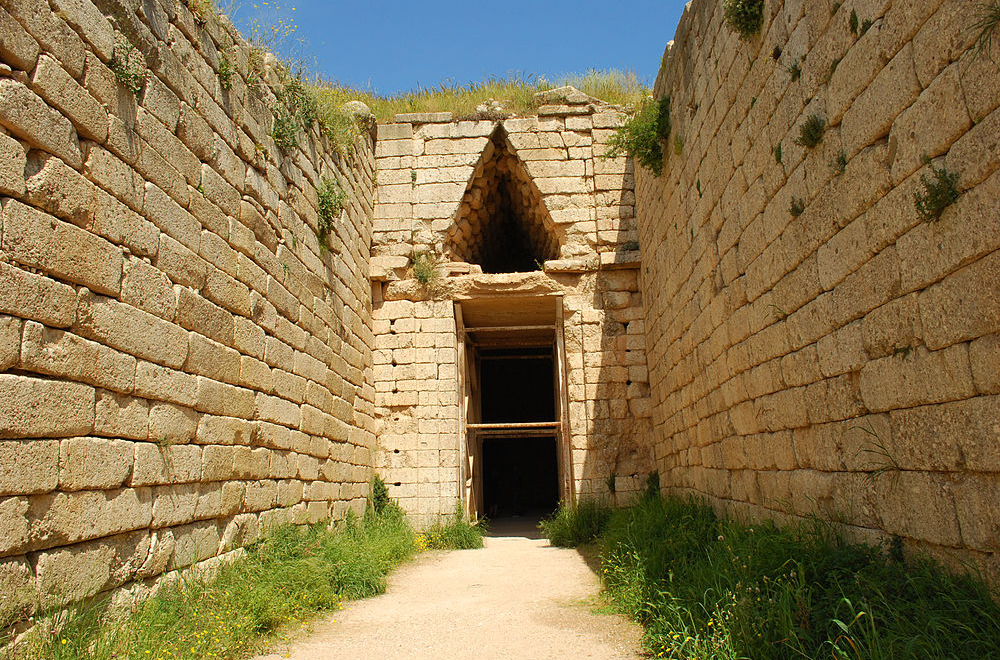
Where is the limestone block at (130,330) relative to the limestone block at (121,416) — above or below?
above

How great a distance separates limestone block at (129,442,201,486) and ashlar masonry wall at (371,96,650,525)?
4842 millimetres

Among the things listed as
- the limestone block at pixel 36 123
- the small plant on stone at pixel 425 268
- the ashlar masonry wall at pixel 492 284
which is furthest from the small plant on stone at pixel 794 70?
the small plant on stone at pixel 425 268

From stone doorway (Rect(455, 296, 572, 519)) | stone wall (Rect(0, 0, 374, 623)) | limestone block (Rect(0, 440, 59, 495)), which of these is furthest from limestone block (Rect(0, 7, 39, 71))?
stone doorway (Rect(455, 296, 572, 519))

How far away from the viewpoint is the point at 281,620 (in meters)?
4.49

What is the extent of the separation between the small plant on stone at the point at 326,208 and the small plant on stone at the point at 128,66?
10.5ft

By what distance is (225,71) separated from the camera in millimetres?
5301

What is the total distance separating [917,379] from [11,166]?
167 inches

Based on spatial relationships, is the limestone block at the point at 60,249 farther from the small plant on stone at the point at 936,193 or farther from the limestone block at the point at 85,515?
the small plant on stone at the point at 936,193

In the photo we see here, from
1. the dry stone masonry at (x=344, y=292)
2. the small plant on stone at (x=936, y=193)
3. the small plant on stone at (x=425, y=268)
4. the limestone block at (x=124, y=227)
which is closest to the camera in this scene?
the small plant on stone at (x=936, y=193)

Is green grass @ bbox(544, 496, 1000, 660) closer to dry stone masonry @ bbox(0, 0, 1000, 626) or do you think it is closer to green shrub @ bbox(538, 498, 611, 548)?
dry stone masonry @ bbox(0, 0, 1000, 626)

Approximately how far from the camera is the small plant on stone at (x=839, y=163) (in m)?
3.50

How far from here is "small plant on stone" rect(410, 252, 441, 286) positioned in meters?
9.41

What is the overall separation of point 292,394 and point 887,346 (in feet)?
16.2

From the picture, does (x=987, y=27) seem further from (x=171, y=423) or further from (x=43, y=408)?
(x=171, y=423)
